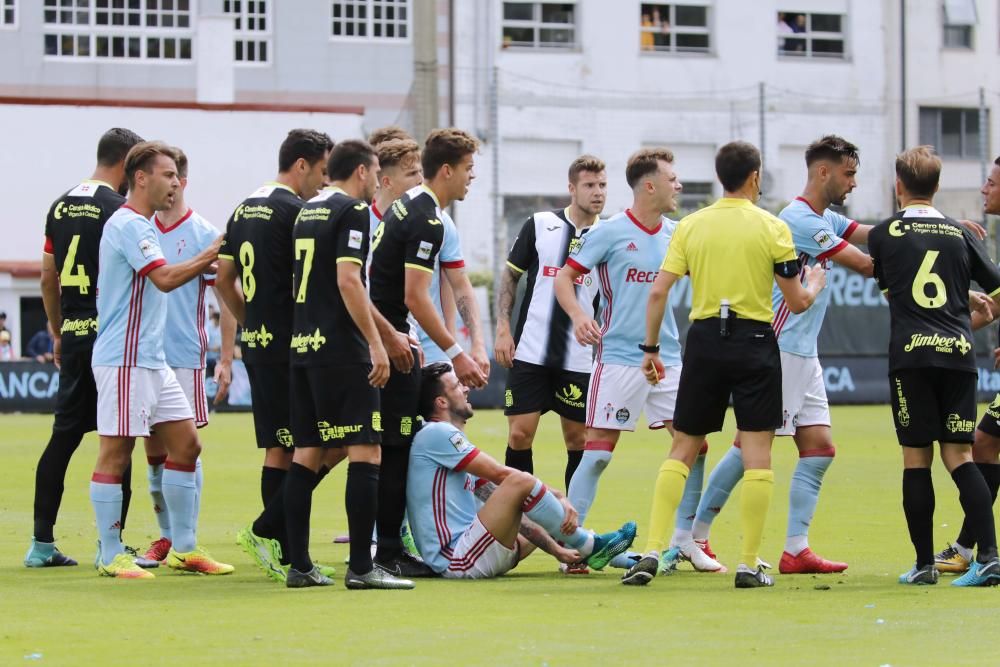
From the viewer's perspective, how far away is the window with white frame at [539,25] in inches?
1746

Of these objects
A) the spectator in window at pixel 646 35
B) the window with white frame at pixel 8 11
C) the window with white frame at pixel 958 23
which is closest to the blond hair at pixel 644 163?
the spectator in window at pixel 646 35

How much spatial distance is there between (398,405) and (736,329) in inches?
75.8

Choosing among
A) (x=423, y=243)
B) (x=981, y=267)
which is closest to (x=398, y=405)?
(x=423, y=243)

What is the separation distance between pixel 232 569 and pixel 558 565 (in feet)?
6.43

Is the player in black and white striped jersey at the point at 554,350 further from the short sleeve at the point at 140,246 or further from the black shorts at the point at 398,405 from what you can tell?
the short sleeve at the point at 140,246

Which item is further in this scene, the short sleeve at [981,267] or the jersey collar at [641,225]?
the jersey collar at [641,225]

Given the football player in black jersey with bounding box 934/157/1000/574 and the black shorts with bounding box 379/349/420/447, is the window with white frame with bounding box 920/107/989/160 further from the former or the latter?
the black shorts with bounding box 379/349/420/447

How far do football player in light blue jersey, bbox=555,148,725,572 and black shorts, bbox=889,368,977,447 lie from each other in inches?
61.1

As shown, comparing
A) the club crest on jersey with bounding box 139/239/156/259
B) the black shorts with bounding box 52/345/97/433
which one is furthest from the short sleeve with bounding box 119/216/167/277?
the black shorts with bounding box 52/345/97/433

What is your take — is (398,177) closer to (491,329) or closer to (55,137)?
(491,329)

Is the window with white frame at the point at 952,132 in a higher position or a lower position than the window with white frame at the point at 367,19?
lower

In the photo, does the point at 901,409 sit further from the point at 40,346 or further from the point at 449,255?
the point at 40,346

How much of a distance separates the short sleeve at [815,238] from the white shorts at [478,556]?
241 cm

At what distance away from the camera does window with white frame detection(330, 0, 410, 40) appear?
54219 mm
